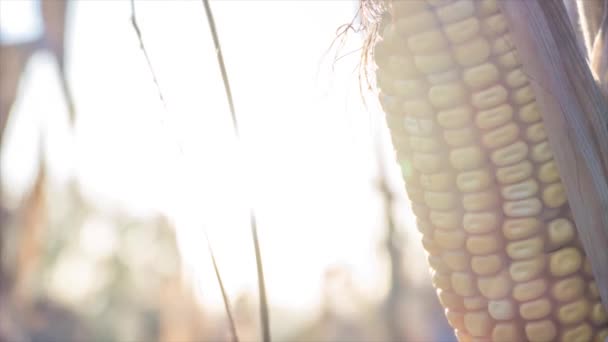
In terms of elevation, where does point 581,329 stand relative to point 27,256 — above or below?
below

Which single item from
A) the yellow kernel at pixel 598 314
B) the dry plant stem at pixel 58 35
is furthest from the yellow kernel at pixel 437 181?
the dry plant stem at pixel 58 35

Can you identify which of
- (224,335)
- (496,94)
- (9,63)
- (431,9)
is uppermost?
(9,63)

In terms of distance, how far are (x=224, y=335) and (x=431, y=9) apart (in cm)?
432

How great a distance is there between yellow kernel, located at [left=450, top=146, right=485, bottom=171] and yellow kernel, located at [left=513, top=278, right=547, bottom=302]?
0.14 m

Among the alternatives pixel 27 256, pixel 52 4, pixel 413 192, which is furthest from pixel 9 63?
pixel 413 192

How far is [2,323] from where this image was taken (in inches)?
67.3

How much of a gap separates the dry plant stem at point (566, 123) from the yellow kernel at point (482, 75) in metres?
0.03

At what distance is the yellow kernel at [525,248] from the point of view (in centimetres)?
90

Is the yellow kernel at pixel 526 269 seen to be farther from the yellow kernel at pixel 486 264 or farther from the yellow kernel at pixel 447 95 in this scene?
the yellow kernel at pixel 447 95

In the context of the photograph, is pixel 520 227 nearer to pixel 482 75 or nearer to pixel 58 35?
pixel 482 75

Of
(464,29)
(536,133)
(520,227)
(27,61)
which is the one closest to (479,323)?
(520,227)

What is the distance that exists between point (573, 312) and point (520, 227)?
0.11 metres

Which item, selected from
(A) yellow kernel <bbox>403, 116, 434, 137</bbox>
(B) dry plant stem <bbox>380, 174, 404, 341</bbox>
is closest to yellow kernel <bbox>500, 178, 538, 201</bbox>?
(A) yellow kernel <bbox>403, 116, 434, 137</bbox>

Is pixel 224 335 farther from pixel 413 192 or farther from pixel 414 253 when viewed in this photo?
pixel 413 192
